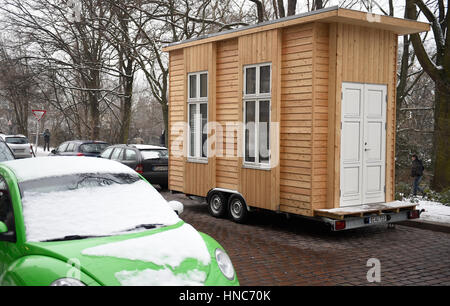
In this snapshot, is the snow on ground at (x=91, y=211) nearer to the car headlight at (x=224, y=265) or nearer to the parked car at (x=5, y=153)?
the car headlight at (x=224, y=265)

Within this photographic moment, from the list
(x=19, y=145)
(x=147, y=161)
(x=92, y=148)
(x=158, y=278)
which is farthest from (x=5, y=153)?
(x=19, y=145)

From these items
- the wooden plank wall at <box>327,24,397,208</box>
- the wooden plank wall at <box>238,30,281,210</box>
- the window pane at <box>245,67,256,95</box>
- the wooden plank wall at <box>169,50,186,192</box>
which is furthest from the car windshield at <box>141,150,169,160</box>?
the wooden plank wall at <box>327,24,397,208</box>

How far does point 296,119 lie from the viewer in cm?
988

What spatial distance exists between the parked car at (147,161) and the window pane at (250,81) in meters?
6.14

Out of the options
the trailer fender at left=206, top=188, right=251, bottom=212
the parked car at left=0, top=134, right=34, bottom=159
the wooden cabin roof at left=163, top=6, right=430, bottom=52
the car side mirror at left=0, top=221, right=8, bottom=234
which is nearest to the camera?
the car side mirror at left=0, top=221, right=8, bottom=234

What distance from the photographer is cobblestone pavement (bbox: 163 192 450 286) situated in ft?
22.5

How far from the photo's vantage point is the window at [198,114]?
12.3 m

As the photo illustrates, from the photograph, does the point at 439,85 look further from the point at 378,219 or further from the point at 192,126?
the point at 192,126

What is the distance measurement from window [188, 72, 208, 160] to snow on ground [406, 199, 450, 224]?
5311 mm

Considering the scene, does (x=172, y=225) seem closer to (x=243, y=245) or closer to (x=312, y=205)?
(x=243, y=245)

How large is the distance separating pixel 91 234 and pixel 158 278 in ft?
2.63

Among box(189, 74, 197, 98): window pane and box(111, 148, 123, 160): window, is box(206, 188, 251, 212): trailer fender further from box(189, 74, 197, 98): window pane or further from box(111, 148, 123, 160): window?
box(111, 148, 123, 160): window

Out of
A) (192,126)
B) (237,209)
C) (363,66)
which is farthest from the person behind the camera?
(192,126)
